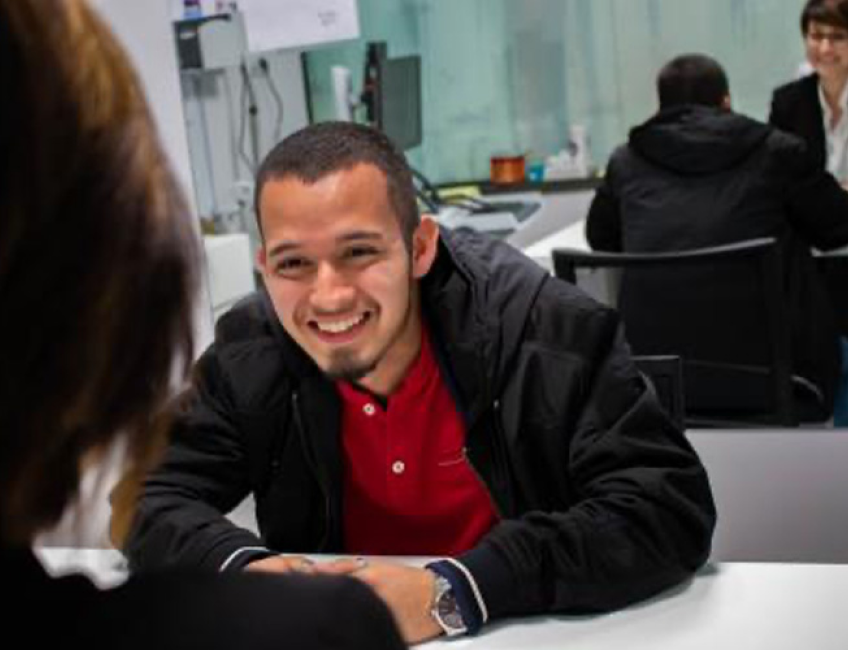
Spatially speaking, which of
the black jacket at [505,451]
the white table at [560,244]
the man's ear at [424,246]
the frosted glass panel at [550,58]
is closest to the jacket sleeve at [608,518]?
the black jacket at [505,451]

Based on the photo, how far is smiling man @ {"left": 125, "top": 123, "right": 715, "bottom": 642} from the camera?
1.60m

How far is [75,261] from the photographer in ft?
1.61

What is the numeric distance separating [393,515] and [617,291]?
96cm

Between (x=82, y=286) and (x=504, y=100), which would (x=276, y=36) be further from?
(x=82, y=286)

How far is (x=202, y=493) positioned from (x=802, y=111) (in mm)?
2343

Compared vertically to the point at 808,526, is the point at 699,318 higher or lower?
higher

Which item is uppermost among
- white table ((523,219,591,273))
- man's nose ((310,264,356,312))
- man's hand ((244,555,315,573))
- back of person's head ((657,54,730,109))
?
back of person's head ((657,54,730,109))

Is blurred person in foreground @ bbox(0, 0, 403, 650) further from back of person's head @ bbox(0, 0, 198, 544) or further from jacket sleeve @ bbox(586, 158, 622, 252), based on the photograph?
jacket sleeve @ bbox(586, 158, 622, 252)

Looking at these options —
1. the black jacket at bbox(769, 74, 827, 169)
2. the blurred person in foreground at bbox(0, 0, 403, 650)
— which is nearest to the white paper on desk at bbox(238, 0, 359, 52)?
the black jacket at bbox(769, 74, 827, 169)

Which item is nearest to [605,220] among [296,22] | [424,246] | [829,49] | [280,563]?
[829,49]

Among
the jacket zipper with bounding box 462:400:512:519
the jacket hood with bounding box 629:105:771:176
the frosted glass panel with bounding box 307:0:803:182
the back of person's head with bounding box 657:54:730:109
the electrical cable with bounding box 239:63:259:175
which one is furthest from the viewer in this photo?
the frosted glass panel with bounding box 307:0:803:182

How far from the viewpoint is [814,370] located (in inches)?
113

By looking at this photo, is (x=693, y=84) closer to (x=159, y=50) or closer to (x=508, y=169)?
(x=159, y=50)

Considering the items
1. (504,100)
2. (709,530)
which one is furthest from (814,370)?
(504,100)
